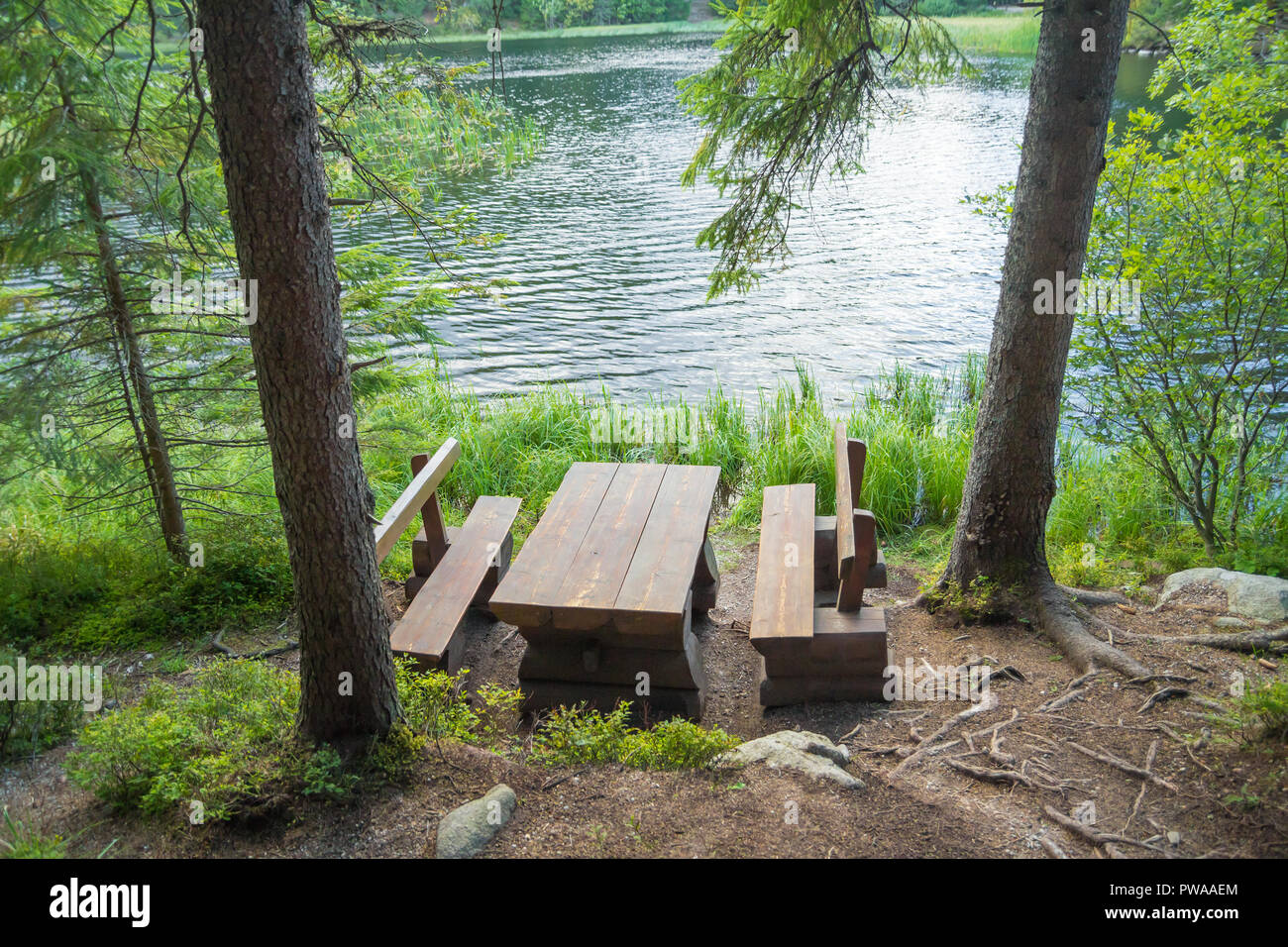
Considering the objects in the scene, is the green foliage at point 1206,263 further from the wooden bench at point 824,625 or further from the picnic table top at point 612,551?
the picnic table top at point 612,551

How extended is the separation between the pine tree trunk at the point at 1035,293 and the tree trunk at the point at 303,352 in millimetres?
3587

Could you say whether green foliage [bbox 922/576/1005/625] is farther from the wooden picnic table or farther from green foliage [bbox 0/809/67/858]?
green foliage [bbox 0/809/67/858]

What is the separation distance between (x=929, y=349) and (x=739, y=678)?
899 centimetres

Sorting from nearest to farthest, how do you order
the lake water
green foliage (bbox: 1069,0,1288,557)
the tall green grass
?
green foliage (bbox: 1069,0,1288,557) → the tall green grass → the lake water

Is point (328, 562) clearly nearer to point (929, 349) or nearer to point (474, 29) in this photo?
point (474, 29)

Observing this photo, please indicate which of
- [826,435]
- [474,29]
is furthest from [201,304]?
[826,435]

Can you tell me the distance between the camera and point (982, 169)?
70.4ft

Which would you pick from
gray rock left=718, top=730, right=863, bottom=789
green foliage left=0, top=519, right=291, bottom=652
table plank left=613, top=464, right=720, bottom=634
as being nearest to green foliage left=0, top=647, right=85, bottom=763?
green foliage left=0, top=519, right=291, bottom=652

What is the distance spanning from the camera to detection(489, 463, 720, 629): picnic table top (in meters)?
4.30

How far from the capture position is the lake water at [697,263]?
43.3 ft

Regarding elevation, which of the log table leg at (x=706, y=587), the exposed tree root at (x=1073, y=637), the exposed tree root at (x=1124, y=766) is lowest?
the log table leg at (x=706, y=587)

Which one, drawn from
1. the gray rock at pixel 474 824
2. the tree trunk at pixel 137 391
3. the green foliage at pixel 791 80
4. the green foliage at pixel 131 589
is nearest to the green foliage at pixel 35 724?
the green foliage at pixel 131 589

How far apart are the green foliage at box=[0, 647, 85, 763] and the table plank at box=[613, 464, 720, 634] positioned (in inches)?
111

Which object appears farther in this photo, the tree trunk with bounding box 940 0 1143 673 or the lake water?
the lake water
